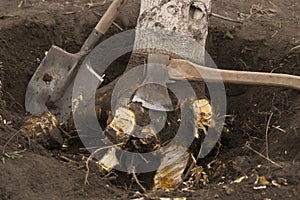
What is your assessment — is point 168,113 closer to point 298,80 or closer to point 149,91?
point 149,91

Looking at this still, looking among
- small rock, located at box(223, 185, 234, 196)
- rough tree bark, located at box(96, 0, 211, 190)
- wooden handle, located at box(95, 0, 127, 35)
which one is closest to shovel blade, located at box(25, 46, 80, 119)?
wooden handle, located at box(95, 0, 127, 35)

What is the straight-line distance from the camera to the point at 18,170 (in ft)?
7.12

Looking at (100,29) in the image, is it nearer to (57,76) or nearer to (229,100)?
(57,76)

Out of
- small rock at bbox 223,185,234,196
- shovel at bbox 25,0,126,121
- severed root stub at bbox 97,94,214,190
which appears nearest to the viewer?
small rock at bbox 223,185,234,196

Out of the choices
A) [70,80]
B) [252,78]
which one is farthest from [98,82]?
[252,78]

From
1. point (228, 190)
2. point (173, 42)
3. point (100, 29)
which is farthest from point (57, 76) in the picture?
point (228, 190)

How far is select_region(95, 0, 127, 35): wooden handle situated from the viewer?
9.76ft

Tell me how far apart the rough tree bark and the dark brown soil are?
0.14 metres

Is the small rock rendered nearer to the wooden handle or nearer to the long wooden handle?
the long wooden handle

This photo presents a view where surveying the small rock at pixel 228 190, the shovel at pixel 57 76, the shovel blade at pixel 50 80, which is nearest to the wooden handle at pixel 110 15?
the shovel at pixel 57 76

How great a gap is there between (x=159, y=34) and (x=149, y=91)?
0.23 meters

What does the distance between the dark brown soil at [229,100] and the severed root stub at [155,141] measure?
107 mm

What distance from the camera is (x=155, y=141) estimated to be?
8.23ft

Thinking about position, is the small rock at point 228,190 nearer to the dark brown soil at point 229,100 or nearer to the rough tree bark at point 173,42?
the dark brown soil at point 229,100
